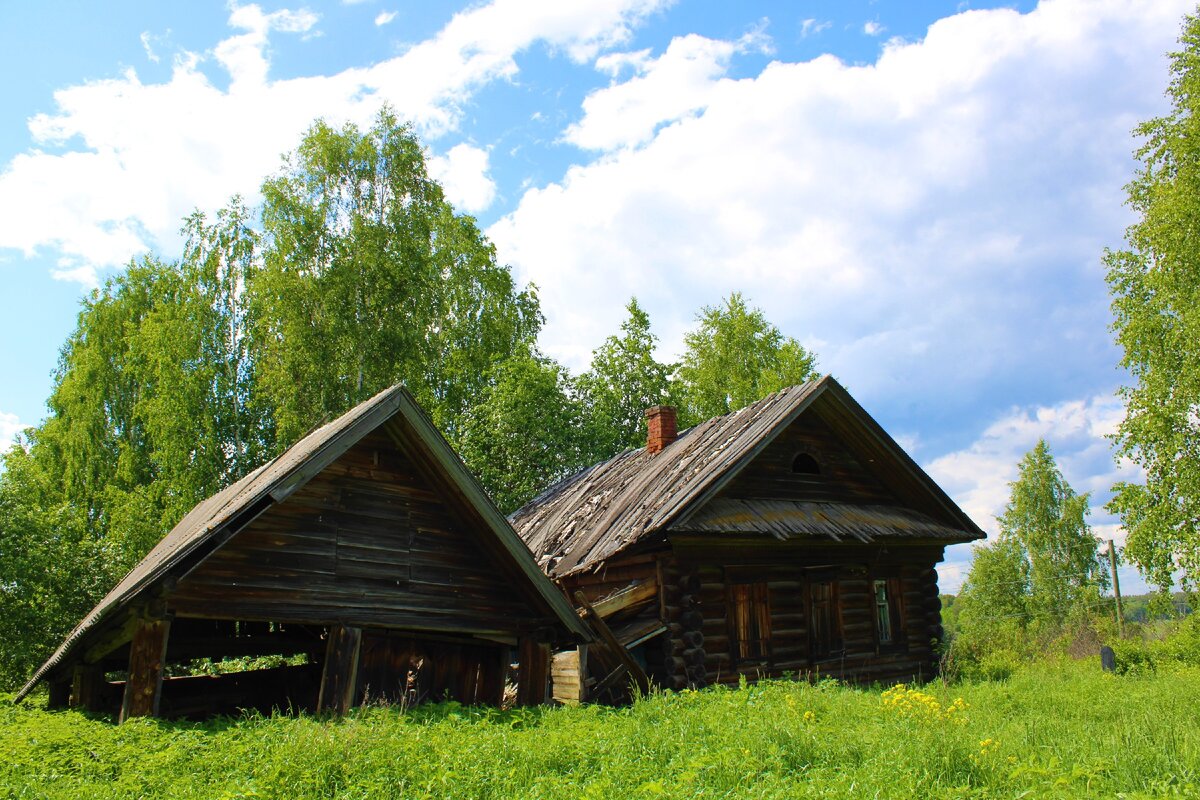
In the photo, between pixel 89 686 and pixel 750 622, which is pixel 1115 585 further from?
pixel 89 686

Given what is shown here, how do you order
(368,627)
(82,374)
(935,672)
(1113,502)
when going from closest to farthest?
(368,627) → (935,672) → (1113,502) → (82,374)

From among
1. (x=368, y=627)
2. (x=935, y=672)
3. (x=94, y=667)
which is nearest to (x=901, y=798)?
(x=368, y=627)

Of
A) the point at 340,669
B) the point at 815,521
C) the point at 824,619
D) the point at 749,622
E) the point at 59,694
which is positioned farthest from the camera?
the point at 824,619

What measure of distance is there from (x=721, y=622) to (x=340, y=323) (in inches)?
627

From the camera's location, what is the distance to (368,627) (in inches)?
389

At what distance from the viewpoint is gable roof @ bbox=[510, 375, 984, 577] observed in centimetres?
1417

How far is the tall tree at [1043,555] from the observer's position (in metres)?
46.2

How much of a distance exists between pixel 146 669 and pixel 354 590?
2174 mm

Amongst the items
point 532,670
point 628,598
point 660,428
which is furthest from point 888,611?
point 532,670

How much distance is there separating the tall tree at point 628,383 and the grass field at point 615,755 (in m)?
21.9

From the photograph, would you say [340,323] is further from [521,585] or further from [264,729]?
[264,729]

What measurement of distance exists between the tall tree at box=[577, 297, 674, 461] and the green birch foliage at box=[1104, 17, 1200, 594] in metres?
15.7

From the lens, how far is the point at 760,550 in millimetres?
15406

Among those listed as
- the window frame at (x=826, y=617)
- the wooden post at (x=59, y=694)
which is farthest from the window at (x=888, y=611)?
the wooden post at (x=59, y=694)
